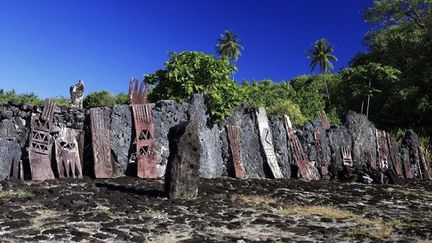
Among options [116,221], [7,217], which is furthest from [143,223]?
[7,217]

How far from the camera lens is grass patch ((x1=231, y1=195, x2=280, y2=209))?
9.72 meters

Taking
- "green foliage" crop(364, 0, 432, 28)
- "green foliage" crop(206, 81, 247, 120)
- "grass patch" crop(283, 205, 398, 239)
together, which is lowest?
"grass patch" crop(283, 205, 398, 239)

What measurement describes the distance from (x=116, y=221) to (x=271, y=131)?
9366 millimetres

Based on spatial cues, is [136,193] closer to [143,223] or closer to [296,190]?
[143,223]

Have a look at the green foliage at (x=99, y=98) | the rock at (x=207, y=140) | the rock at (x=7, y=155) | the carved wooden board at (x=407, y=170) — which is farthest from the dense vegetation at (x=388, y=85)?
the rock at (x=7, y=155)

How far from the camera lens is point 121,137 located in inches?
521

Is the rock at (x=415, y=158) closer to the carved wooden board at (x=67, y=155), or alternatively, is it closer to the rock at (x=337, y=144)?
the rock at (x=337, y=144)

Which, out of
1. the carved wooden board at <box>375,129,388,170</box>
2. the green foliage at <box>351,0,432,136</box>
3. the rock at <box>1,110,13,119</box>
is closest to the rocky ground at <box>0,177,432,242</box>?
the rock at <box>1,110,13,119</box>

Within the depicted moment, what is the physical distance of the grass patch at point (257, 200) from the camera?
9.72 metres

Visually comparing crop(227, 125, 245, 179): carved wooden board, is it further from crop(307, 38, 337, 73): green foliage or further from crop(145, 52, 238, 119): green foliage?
crop(307, 38, 337, 73): green foliage

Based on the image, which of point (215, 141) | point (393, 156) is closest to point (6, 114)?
point (215, 141)

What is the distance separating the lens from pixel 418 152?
2031 cm

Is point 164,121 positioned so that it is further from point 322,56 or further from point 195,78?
point 322,56

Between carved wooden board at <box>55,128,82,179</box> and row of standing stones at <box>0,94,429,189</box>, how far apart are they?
28 centimetres
